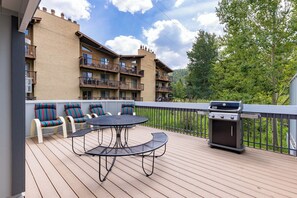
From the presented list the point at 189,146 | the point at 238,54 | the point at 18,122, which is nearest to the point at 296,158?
the point at 189,146

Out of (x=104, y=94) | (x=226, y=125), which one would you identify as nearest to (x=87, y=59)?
(x=104, y=94)

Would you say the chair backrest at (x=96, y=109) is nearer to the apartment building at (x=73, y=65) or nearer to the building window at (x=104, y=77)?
the apartment building at (x=73, y=65)

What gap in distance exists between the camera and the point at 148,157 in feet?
10.1

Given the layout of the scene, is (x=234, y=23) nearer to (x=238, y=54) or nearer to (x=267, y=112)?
(x=238, y=54)

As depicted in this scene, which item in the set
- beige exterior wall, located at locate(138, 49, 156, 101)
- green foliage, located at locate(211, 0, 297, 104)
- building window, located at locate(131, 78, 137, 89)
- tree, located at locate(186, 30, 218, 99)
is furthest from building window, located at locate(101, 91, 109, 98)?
green foliage, located at locate(211, 0, 297, 104)

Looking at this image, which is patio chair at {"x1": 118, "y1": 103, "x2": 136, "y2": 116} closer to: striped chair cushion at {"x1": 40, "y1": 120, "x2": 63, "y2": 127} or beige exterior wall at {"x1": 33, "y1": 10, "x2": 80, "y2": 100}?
striped chair cushion at {"x1": 40, "y1": 120, "x2": 63, "y2": 127}

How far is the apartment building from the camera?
1205 centimetres

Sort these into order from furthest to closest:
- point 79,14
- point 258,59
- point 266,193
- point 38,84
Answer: point 79,14
point 38,84
point 258,59
point 266,193

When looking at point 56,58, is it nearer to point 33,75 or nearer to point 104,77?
point 33,75

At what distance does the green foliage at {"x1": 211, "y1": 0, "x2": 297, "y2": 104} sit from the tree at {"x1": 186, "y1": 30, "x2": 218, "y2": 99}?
36.3 ft

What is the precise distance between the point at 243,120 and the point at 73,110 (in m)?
5.03

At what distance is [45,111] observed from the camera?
459 cm

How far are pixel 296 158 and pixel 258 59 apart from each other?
6.08m

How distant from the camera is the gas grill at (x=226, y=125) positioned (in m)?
3.28
